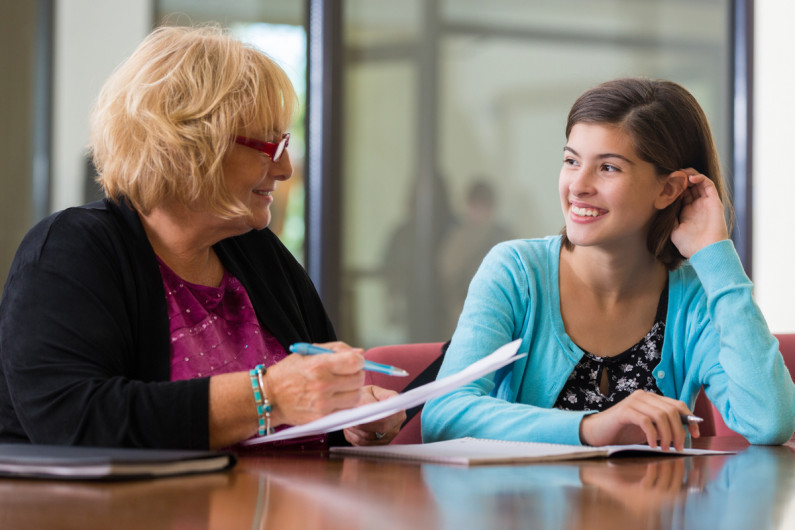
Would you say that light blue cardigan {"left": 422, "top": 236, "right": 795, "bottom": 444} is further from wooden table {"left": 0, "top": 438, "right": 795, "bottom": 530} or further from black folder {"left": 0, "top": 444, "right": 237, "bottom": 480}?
black folder {"left": 0, "top": 444, "right": 237, "bottom": 480}

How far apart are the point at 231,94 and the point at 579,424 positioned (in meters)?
0.79

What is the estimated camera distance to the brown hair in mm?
1831

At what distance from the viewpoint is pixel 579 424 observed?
4.61 feet

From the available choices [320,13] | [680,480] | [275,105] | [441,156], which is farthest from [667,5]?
[680,480]

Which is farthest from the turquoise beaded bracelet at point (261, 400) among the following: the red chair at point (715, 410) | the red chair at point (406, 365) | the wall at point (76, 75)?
the wall at point (76, 75)

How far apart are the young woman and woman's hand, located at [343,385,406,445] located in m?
0.20

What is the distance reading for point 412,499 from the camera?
0.88m

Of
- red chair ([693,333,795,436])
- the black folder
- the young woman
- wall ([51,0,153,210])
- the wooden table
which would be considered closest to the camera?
the wooden table

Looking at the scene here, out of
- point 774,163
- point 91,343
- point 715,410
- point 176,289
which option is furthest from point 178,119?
point 774,163

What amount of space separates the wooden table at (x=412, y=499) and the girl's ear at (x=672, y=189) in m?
0.86

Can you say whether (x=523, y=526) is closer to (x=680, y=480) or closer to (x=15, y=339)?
(x=680, y=480)

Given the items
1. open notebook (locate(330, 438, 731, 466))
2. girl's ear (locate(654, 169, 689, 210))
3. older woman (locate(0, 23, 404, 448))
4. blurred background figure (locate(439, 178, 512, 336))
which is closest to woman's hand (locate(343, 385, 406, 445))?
older woman (locate(0, 23, 404, 448))

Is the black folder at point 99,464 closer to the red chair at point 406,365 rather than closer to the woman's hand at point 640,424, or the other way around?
the woman's hand at point 640,424

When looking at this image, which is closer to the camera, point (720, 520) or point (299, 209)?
point (720, 520)
